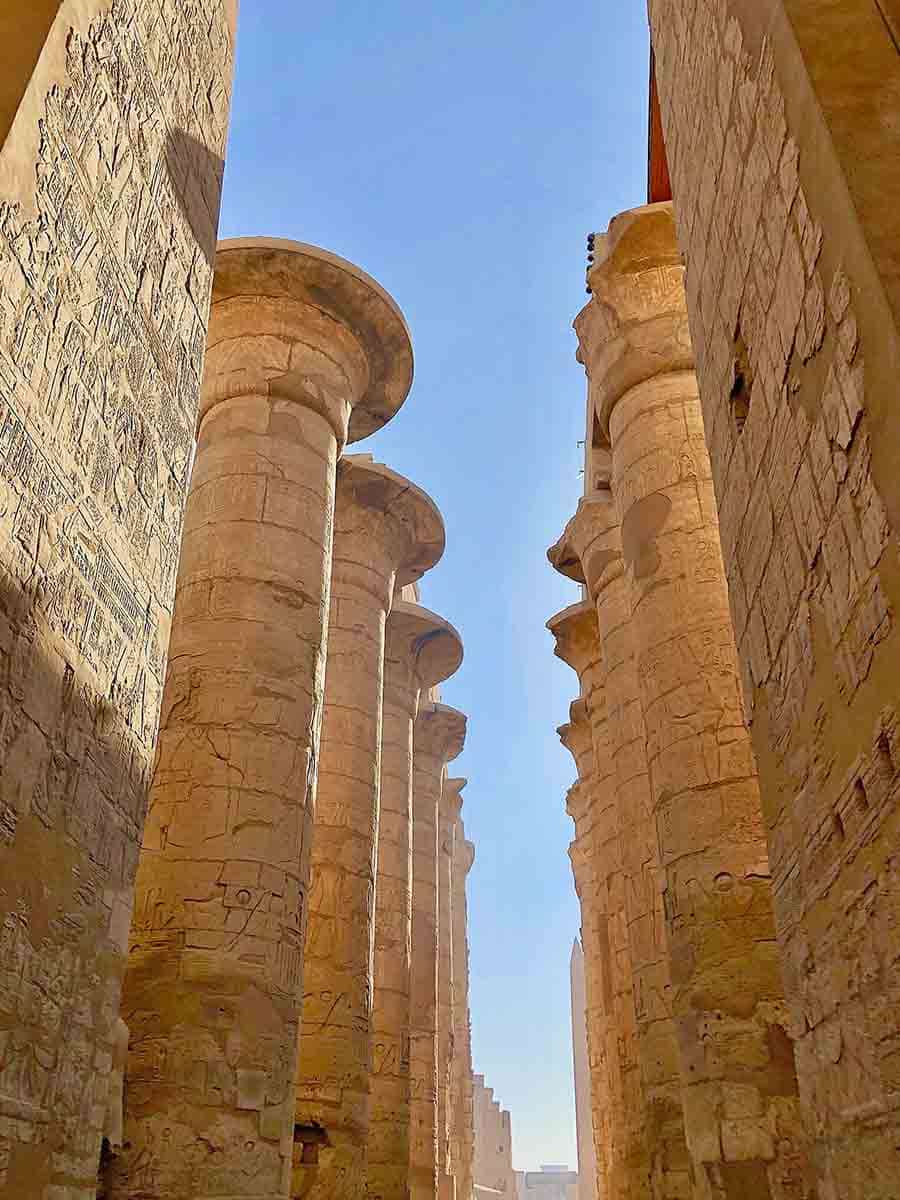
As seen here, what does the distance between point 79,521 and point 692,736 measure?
403cm

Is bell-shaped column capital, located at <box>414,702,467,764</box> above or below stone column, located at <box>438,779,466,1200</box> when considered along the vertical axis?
above

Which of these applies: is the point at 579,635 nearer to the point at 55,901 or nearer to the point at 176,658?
the point at 176,658

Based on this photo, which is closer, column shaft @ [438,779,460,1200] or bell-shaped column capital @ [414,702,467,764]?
column shaft @ [438,779,460,1200]

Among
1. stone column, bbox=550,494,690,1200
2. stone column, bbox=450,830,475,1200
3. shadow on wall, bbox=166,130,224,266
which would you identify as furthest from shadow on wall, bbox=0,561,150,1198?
stone column, bbox=450,830,475,1200

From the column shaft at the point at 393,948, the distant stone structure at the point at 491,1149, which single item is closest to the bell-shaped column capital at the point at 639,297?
the column shaft at the point at 393,948

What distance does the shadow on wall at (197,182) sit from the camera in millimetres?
5254

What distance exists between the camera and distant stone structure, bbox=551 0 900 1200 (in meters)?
2.44

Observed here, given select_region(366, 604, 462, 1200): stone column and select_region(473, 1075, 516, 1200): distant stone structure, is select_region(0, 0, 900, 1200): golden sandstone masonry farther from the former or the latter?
select_region(473, 1075, 516, 1200): distant stone structure

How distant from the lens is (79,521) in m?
3.99

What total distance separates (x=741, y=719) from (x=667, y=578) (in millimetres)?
1103

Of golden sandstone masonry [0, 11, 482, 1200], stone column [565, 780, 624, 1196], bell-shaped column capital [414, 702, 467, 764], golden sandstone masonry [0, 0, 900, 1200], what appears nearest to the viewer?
golden sandstone masonry [0, 0, 900, 1200]

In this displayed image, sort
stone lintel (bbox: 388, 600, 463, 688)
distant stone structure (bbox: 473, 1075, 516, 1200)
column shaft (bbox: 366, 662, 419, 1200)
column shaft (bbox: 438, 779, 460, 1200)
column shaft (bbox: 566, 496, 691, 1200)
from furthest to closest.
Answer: distant stone structure (bbox: 473, 1075, 516, 1200), column shaft (bbox: 438, 779, 460, 1200), stone lintel (bbox: 388, 600, 463, 688), column shaft (bbox: 366, 662, 419, 1200), column shaft (bbox: 566, 496, 691, 1200)

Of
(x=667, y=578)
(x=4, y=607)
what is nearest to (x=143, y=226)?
(x=4, y=607)

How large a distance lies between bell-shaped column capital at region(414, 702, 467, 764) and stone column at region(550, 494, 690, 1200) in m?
4.11
